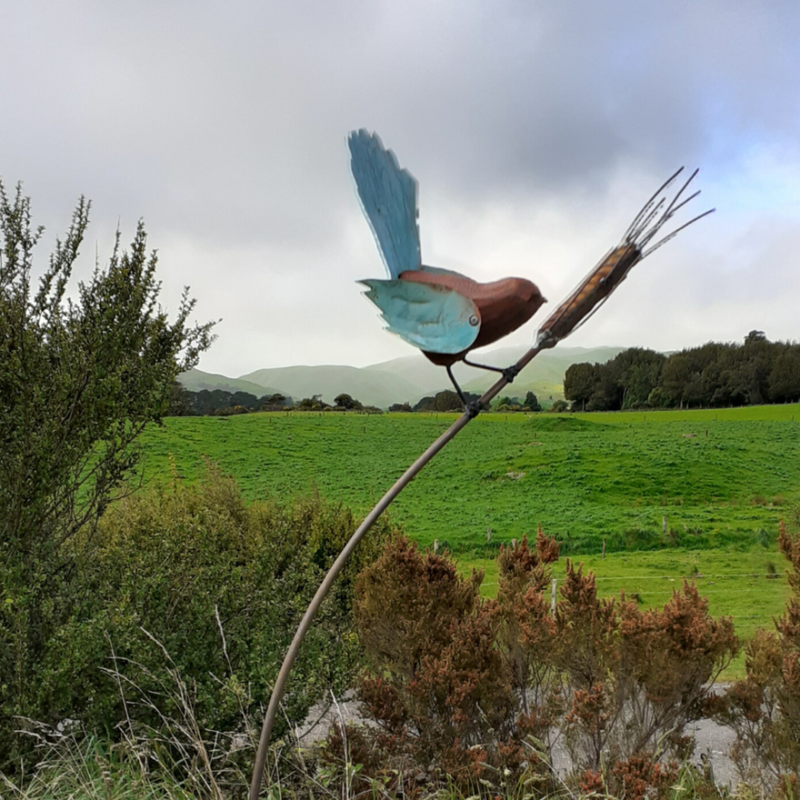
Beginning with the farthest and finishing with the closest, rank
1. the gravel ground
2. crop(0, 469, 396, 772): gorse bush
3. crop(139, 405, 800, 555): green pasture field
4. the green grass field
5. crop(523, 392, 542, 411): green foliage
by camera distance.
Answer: crop(523, 392, 542, 411): green foliage
crop(139, 405, 800, 555): green pasture field
the green grass field
the gravel ground
crop(0, 469, 396, 772): gorse bush

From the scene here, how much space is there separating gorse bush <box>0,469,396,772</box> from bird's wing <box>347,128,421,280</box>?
185 cm

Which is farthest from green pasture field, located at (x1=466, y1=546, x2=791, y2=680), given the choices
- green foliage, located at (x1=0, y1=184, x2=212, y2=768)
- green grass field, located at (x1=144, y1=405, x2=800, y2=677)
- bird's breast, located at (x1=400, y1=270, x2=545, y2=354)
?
bird's breast, located at (x1=400, y1=270, x2=545, y2=354)

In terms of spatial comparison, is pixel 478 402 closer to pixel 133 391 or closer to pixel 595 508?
pixel 133 391

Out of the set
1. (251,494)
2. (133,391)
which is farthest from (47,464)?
(251,494)

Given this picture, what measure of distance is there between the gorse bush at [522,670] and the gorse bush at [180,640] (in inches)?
18.2

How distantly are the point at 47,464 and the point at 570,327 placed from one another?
2.76 meters

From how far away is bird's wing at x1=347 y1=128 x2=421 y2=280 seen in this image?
1.71m

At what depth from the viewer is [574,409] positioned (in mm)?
43062

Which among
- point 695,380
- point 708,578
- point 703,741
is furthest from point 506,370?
point 695,380

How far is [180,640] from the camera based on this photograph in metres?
3.30

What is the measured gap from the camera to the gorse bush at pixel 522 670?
2988mm

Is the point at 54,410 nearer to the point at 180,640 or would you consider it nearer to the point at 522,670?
the point at 180,640

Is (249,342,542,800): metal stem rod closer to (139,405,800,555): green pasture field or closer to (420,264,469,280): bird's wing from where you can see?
Answer: (420,264,469,280): bird's wing

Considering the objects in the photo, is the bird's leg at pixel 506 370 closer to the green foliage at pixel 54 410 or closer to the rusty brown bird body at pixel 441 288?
Result: the rusty brown bird body at pixel 441 288
